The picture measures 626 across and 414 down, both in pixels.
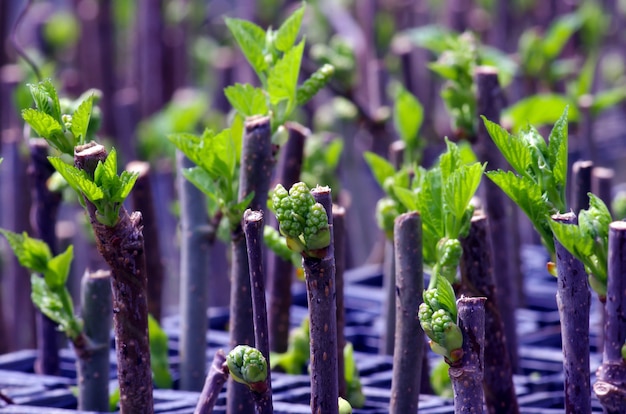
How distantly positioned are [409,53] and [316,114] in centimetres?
47

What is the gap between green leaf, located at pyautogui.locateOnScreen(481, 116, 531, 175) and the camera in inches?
31.2

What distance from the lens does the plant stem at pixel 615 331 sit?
2.40 feet

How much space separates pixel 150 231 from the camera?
1.31m

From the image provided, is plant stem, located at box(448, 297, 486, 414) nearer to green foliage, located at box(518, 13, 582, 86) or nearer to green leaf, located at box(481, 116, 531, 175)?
green leaf, located at box(481, 116, 531, 175)

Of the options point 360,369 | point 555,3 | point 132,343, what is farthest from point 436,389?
point 555,3

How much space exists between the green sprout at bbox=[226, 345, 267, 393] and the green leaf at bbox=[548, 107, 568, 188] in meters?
0.29

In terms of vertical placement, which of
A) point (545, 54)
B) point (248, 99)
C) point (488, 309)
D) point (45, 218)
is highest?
point (545, 54)

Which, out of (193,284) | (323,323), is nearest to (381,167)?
(193,284)

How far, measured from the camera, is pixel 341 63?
1514 millimetres

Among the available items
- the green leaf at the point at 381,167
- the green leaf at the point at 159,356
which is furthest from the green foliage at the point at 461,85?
the green leaf at the point at 159,356

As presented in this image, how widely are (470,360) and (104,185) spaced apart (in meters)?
0.32

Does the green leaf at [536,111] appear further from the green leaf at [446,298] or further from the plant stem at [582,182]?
the green leaf at [446,298]

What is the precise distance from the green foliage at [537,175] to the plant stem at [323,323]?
152 mm

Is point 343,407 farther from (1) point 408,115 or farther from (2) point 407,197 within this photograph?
(1) point 408,115
